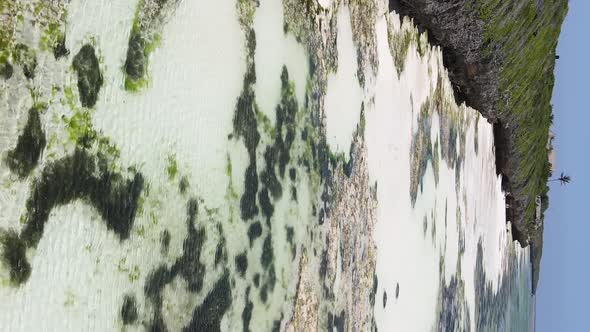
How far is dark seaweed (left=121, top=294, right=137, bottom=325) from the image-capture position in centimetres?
Result: 80

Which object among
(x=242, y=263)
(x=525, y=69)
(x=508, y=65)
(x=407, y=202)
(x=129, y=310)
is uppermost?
(x=525, y=69)

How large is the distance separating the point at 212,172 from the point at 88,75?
0.31 m

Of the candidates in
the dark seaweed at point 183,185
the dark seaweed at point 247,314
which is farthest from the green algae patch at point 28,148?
the dark seaweed at point 247,314

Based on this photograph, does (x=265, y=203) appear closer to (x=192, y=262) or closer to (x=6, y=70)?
(x=192, y=262)

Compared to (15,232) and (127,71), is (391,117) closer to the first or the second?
(127,71)

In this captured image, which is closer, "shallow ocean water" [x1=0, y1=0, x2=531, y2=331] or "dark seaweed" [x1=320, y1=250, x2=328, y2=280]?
"shallow ocean water" [x1=0, y1=0, x2=531, y2=331]

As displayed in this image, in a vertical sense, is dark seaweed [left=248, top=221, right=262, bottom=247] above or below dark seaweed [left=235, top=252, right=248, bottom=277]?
above

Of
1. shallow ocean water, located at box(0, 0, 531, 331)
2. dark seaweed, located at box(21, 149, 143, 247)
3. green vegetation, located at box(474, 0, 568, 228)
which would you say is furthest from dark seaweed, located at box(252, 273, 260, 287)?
green vegetation, located at box(474, 0, 568, 228)

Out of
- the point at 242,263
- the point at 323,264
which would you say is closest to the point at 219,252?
the point at 242,263

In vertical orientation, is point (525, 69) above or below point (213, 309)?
above

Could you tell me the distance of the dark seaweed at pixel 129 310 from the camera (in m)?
0.80

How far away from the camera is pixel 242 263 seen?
3.64ft

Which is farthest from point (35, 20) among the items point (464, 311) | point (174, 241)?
point (464, 311)

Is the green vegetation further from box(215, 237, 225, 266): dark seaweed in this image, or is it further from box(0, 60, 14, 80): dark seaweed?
box(0, 60, 14, 80): dark seaweed
